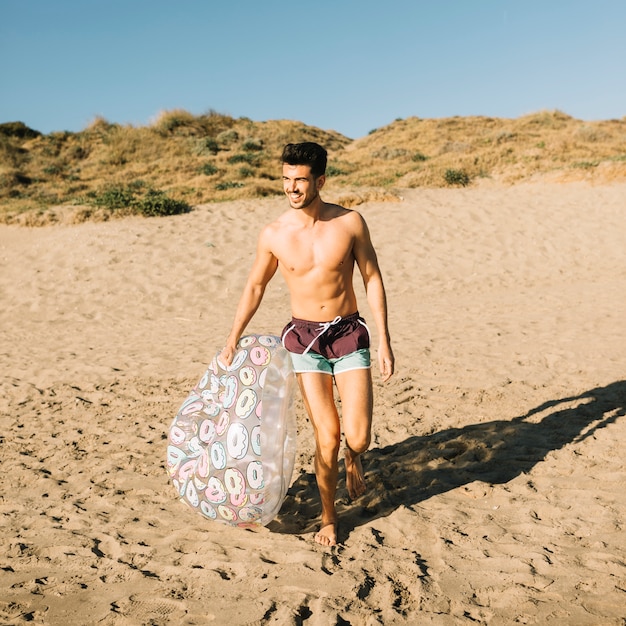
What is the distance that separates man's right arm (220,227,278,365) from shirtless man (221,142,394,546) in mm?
14

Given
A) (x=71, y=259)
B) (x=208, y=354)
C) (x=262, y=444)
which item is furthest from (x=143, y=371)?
(x=71, y=259)

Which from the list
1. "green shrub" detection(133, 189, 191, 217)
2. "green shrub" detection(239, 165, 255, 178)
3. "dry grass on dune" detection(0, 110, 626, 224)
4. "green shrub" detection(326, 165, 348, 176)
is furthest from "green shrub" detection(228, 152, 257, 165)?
"green shrub" detection(133, 189, 191, 217)

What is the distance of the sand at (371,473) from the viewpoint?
2938mm

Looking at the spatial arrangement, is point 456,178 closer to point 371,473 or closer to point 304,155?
point 371,473

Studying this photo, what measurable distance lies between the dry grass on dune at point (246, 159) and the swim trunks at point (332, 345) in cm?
1213

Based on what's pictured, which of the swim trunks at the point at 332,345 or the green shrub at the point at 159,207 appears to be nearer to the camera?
the swim trunks at the point at 332,345

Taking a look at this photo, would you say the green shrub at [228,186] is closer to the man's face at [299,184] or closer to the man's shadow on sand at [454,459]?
the man's shadow on sand at [454,459]

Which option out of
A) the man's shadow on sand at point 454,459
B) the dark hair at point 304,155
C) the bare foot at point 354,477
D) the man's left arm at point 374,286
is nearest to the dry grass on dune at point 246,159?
the man's shadow on sand at point 454,459

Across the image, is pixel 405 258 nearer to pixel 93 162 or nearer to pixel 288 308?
pixel 288 308

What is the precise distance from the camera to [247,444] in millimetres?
3318

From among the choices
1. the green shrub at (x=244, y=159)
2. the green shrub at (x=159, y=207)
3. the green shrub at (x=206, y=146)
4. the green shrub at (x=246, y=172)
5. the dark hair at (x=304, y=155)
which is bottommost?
the dark hair at (x=304, y=155)

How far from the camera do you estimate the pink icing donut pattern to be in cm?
332

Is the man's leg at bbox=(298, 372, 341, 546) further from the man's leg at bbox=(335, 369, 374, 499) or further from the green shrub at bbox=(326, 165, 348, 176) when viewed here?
the green shrub at bbox=(326, 165, 348, 176)

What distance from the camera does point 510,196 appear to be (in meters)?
15.6
